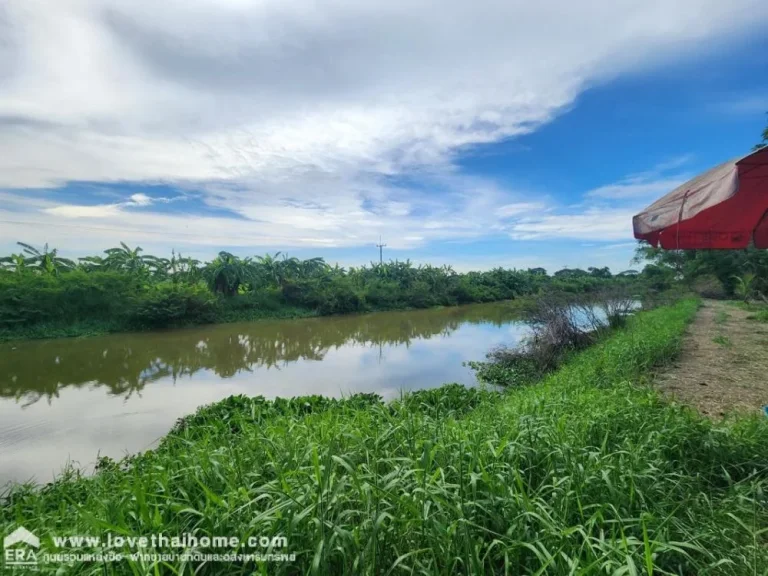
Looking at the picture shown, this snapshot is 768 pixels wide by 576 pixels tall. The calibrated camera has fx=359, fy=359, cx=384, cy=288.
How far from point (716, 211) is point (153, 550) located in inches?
168

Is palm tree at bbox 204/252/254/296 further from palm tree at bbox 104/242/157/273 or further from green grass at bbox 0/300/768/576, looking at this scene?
green grass at bbox 0/300/768/576

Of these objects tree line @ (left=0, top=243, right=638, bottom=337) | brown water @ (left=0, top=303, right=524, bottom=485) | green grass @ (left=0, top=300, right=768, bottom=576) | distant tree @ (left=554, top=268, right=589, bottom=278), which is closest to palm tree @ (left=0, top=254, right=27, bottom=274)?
tree line @ (left=0, top=243, right=638, bottom=337)

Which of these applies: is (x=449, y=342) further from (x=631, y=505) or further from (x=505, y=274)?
(x=505, y=274)

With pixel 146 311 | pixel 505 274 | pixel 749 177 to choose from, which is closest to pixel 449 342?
pixel 749 177

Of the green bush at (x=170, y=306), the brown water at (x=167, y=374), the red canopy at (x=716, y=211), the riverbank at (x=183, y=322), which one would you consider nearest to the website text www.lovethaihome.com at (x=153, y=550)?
the red canopy at (x=716, y=211)

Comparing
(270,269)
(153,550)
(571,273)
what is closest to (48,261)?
(270,269)

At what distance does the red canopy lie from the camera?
6.30ft

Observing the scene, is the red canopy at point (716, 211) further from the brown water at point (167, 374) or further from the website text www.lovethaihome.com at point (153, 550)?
the brown water at point (167, 374)

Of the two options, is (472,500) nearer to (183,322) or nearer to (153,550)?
(153,550)

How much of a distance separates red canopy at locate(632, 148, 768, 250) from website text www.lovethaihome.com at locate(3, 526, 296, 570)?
8.17ft

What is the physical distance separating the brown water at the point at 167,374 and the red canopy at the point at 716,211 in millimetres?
4532

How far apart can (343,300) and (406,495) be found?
20.5 meters

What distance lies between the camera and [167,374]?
28.4 ft

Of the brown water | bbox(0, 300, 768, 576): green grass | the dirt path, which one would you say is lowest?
the brown water
